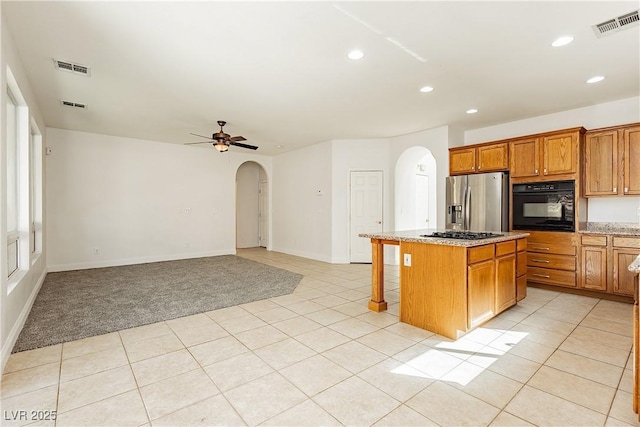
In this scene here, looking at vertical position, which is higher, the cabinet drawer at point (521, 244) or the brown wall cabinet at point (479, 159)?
the brown wall cabinet at point (479, 159)

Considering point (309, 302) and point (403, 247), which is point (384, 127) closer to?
point (403, 247)

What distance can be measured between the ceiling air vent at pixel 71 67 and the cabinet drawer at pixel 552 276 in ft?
21.0

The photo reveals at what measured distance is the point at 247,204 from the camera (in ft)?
30.8

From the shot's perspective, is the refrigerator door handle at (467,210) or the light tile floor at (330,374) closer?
the light tile floor at (330,374)

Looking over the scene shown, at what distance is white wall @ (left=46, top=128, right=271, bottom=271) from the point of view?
591cm

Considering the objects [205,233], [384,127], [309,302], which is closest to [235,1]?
[309,302]

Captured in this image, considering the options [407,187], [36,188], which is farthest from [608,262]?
[36,188]

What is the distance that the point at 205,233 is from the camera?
7.66 meters

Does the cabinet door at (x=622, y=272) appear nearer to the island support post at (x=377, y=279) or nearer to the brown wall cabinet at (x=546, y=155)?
the brown wall cabinet at (x=546, y=155)

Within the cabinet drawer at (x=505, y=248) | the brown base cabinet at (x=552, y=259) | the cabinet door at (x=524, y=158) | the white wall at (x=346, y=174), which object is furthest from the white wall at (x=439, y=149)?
the cabinet drawer at (x=505, y=248)

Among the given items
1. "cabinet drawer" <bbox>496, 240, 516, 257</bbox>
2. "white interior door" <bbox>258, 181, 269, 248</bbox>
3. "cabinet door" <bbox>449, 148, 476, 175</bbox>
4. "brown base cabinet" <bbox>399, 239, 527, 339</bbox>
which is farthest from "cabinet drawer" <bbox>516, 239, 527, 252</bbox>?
"white interior door" <bbox>258, 181, 269, 248</bbox>

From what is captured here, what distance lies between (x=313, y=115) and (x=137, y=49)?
2.63 m

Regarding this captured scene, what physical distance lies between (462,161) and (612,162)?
1.93 meters

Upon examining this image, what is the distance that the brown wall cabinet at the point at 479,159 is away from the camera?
496cm
